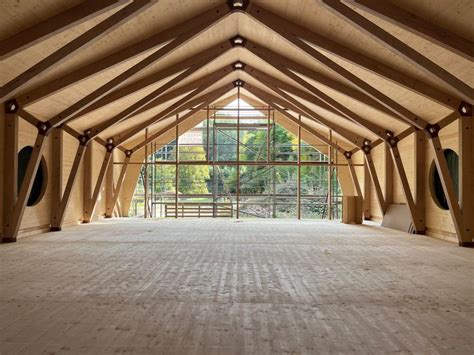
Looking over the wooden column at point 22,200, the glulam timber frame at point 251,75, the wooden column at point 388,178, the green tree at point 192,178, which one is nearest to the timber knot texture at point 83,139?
the glulam timber frame at point 251,75

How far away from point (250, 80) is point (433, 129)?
663cm

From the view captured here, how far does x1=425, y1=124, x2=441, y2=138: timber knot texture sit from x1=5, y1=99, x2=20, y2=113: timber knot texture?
8255 millimetres

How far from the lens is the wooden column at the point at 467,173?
27.6ft

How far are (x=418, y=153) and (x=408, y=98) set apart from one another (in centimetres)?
199

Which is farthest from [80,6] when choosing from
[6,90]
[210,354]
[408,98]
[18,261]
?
[408,98]

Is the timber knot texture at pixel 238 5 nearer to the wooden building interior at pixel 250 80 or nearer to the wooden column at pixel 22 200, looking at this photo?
the wooden building interior at pixel 250 80

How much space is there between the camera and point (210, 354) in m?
2.77

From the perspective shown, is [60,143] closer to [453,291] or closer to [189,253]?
[189,253]

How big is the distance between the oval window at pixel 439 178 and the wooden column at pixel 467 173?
1.17 metres

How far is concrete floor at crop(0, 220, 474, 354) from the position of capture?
9.87 feet

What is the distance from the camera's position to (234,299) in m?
4.14

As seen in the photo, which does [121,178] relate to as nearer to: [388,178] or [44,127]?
[44,127]

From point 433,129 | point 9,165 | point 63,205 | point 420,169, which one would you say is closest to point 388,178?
point 420,169

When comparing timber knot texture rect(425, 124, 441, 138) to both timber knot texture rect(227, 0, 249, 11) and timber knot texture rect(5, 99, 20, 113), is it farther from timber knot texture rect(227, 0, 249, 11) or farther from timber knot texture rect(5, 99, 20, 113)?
timber knot texture rect(5, 99, 20, 113)
